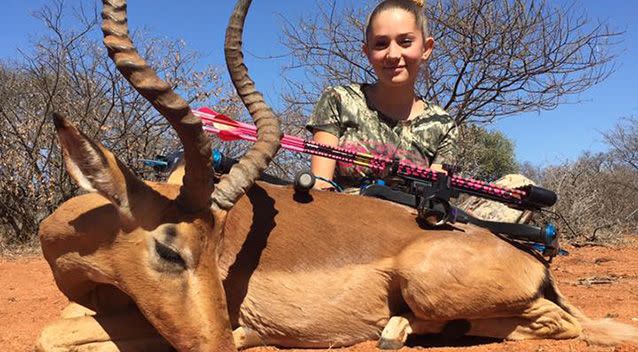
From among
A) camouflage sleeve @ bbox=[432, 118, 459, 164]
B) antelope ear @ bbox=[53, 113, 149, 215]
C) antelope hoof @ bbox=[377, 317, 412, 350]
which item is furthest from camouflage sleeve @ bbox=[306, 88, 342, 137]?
antelope ear @ bbox=[53, 113, 149, 215]

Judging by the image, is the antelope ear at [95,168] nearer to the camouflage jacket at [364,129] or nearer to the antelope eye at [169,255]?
the antelope eye at [169,255]

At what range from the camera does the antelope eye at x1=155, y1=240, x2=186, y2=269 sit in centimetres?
321

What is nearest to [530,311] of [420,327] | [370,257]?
[420,327]

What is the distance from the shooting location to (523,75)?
1180 centimetres

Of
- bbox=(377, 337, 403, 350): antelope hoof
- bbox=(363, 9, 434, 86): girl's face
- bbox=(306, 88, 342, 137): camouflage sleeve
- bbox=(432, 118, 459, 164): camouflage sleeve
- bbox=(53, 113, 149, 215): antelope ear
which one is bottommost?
bbox=(377, 337, 403, 350): antelope hoof

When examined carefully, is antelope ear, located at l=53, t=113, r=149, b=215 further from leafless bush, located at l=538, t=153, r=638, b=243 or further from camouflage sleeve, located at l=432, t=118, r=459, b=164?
leafless bush, located at l=538, t=153, r=638, b=243

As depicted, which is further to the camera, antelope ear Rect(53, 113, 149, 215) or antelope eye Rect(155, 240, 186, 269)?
antelope eye Rect(155, 240, 186, 269)

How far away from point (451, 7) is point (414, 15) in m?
7.23

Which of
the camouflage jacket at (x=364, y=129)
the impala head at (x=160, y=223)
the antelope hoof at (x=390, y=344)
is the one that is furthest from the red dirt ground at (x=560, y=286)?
the camouflage jacket at (x=364, y=129)

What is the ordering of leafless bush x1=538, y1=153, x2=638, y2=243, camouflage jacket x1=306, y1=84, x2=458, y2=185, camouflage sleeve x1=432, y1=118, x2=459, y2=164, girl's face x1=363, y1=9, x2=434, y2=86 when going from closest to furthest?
girl's face x1=363, y1=9, x2=434, y2=86, camouflage jacket x1=306, y1=84, x2=458, y2=185, camouflage sleeve x1=432, y1=118, x2=459, y2=164, leafless bush x1=538, y1=153, x2=638, y2=243

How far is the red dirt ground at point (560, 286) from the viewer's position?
12.5 ft

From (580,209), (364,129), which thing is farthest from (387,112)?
(580,209)

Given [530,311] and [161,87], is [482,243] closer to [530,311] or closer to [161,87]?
[530,311]

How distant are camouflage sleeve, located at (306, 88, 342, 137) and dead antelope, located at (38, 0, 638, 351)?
3.02 feet
